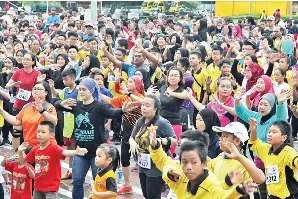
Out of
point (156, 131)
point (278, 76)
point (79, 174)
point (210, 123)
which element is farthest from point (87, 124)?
point (278, 76)

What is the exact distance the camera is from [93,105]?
25.7 feet

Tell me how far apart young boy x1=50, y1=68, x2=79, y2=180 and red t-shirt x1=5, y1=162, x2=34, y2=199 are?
7.11 ft

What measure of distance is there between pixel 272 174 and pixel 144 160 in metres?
1.38

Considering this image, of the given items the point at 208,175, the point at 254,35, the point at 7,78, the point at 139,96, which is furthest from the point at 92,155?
the point at 254,35

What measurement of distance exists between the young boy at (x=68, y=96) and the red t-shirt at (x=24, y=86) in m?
0.59

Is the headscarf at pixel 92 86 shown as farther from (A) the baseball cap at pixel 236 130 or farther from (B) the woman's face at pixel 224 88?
(A) the baseball cap at pixel 236 130

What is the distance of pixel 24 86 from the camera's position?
10359 mm

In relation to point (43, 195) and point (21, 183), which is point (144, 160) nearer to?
point (43, 195)

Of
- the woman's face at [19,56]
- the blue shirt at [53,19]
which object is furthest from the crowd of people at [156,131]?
the blue shirt at [53,19]

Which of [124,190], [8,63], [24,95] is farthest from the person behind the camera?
[8,63]

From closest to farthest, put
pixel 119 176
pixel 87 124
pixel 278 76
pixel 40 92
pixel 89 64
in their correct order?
pixel 87 124
pixel 40 92
pixel 119 176
pixel 278 76
pixel 89 64

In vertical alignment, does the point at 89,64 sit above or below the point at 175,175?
above

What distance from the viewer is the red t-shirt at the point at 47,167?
23.5ft

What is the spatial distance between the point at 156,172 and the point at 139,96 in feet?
5.54
